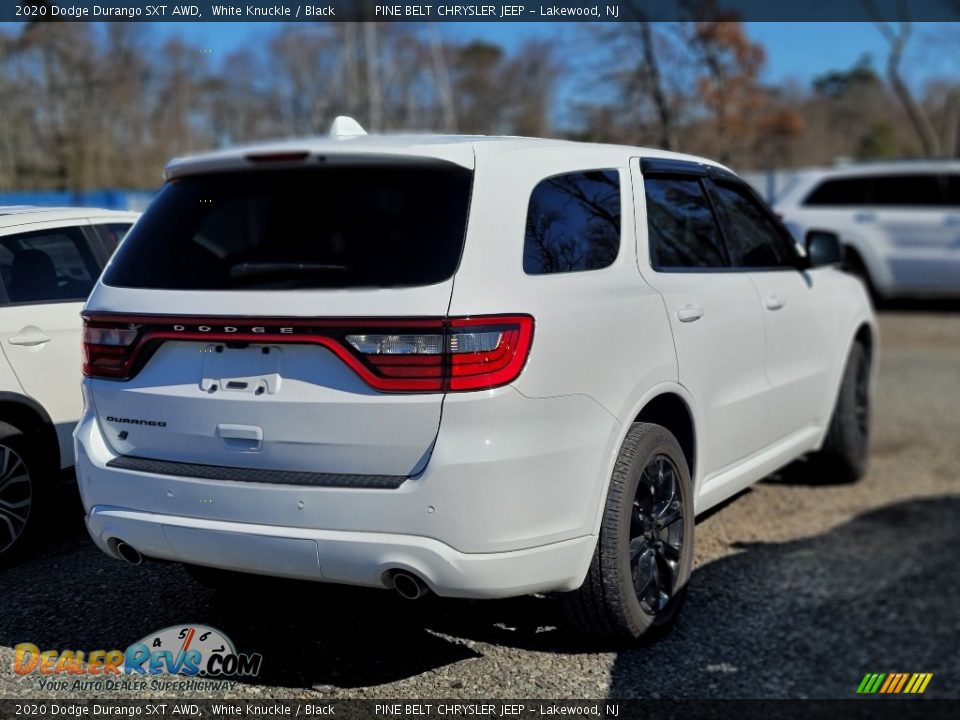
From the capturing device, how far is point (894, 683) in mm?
3199

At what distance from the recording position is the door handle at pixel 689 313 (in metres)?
3.79

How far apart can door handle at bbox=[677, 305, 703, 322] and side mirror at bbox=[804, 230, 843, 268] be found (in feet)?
5.40

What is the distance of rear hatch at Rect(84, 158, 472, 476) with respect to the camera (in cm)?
288

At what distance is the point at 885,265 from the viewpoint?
535 inches

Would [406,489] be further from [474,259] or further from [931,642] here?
[931,642]

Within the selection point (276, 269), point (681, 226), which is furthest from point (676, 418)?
point (276, 269)

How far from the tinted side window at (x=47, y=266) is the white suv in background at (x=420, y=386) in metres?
1.59

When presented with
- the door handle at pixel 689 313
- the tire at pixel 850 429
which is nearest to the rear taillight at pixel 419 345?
the door handle at pixel 689 313

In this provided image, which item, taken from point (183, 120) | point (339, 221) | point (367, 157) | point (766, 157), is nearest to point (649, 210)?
point (367, 157)

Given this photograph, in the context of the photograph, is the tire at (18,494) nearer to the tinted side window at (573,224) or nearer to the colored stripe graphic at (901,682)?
the tinted side window at (573,224)

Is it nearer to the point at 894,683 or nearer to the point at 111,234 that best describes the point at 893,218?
the point at 111,234

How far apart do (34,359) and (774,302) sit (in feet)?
11.7

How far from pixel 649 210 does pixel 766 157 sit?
31614 millimetres

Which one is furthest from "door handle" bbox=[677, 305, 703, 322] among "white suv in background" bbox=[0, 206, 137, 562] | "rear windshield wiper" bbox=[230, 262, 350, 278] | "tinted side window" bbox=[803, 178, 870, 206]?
"tinted side window" bbox=[803, 178, 870, 206]
